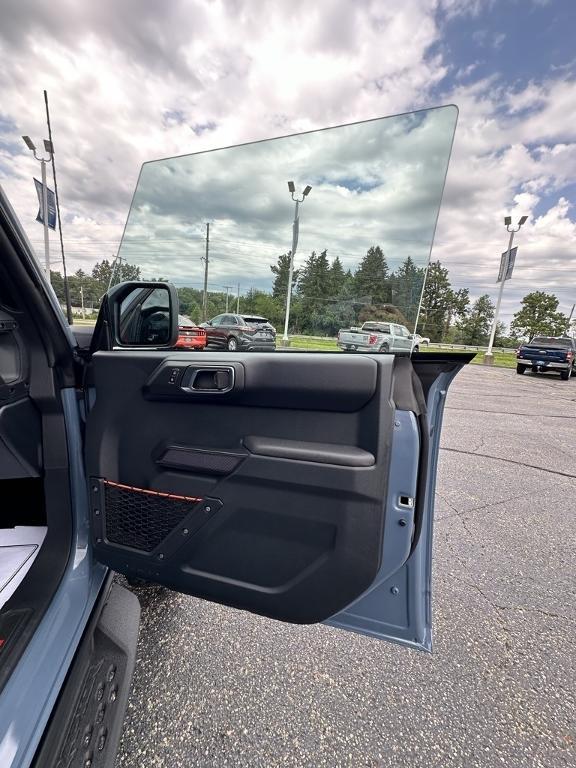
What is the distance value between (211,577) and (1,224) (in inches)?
49.3

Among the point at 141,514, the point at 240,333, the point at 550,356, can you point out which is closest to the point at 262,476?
the point at 141,514

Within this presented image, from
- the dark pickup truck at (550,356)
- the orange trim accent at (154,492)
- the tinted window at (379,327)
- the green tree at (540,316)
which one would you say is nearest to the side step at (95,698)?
the orange trim accent at (154,492)

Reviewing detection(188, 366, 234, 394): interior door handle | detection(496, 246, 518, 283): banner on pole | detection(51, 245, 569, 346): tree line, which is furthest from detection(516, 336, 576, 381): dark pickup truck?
detection(188, 366, 234, 394): interior door handle

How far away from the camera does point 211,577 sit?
1214 mm

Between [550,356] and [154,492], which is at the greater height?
[154,492]

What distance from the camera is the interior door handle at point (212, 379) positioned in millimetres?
1216

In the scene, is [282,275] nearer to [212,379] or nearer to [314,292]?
[314,292]

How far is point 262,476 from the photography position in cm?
115

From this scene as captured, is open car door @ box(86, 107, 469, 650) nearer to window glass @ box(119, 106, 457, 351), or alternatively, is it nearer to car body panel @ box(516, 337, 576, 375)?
window glass @ box(119, 106, 457, 351)

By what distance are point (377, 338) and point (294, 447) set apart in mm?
473

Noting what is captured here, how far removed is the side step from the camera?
35.1 inches

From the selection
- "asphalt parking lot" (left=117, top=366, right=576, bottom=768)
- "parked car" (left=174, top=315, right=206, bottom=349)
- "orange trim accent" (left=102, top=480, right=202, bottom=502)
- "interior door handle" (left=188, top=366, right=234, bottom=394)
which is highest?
"parked car" (left=174, top=315, right=206, bottom=349)

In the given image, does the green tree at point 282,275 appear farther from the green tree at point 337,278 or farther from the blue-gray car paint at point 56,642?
the blue-gray car paint at point 56,642

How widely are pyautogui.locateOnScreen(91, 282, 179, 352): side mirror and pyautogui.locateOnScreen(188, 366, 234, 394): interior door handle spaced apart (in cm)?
20
